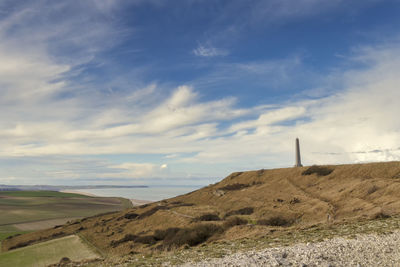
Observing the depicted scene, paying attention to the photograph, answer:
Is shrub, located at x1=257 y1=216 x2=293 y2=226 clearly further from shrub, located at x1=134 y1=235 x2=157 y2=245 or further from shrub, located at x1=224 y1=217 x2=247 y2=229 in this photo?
shrub, located at x1=134 y1=235 x2=157 y2=245

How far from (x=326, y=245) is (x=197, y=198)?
182ft

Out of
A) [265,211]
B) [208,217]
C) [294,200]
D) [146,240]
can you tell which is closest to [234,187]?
[294,200]

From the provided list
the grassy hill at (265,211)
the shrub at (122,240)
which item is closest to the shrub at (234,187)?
the grassy hill at (265,211)

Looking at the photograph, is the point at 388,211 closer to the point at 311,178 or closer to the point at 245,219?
the point at 245,219

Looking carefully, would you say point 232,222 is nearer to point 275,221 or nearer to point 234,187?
point 275,221

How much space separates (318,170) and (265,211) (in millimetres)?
22234

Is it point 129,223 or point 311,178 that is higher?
point 311,178

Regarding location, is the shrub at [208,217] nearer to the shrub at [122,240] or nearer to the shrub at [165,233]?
the shrub at [165,233]

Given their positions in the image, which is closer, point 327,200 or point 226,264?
point 226,264

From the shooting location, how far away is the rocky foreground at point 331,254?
1355cm

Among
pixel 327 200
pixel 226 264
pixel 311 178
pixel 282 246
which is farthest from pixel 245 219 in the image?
pixel 311 178

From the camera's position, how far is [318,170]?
188 ft

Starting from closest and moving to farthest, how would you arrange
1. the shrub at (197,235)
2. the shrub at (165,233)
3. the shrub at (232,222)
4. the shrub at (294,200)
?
the shrub at (197,235)
the shrub at (232,222)
the shrub at (165,233)
the shrub at (294,200)

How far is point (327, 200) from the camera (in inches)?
1523
